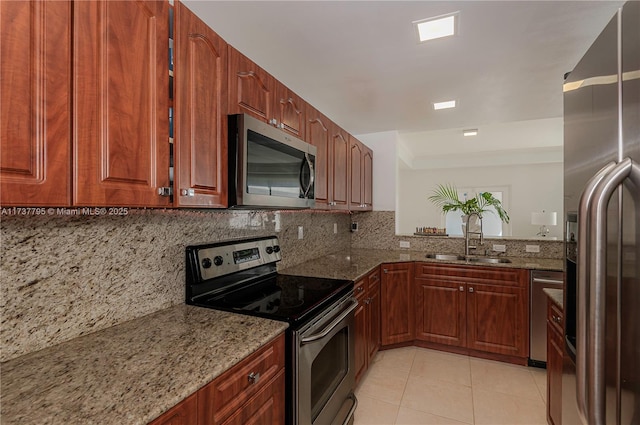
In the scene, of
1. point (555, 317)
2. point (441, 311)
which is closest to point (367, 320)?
point (441, 311)

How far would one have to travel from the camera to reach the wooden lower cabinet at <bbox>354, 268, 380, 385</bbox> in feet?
7.38

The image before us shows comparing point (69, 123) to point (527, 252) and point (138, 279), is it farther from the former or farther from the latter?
point (527, 252)

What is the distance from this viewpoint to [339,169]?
2.78 metres

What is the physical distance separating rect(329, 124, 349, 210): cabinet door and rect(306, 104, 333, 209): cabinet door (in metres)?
0.08

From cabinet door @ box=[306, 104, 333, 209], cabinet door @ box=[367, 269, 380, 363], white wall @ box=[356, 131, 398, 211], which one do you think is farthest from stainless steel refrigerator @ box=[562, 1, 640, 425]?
white wall @ box=[356, 131, 398, 211]

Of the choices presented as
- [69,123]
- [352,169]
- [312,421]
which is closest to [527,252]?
[352,169]

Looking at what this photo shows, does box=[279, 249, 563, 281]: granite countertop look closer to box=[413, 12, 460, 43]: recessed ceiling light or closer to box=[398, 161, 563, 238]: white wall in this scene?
box=[413, 12, 460, 43]: recessed ceiling light

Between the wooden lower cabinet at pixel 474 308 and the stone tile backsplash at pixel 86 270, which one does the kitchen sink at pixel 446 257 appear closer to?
the wooden lower cabinet at pixel 474 308

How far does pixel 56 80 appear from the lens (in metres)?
0.80

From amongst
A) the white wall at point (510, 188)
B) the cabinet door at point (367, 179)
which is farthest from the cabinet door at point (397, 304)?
the white wall at point (510, 188)

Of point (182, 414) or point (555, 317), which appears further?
point (555, 317)

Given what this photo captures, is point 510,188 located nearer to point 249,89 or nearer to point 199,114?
point 249,89

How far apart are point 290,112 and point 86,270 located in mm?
1370

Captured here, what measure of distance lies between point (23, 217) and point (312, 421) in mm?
1441
